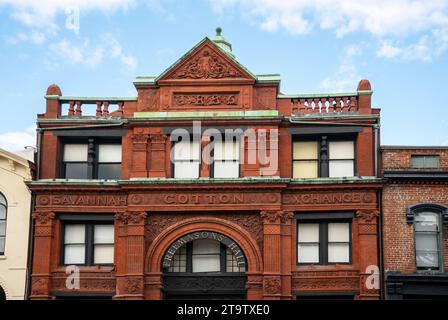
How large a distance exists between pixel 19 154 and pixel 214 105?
8857 mm

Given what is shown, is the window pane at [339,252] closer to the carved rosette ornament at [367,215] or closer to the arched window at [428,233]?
the carved rosette ornament at [367,215]

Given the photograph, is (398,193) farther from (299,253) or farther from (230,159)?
(230,159)

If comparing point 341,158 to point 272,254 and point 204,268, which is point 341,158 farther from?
point 204,268

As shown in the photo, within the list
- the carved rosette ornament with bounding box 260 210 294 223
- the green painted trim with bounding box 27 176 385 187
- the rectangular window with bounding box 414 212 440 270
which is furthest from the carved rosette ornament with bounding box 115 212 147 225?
the rectangular window with bounding box 414 212 440 270

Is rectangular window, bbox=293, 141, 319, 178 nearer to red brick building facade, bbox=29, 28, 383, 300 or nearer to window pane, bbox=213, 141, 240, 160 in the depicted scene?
red brick building facade, bbox=29, 28, 383, 300

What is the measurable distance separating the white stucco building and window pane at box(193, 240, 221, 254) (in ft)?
23.3

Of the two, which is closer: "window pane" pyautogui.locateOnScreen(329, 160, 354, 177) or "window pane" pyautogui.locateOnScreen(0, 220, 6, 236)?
"window pane" pyautogui.locateOnScreen(329, 160, 354, 177)

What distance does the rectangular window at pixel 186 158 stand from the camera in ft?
108

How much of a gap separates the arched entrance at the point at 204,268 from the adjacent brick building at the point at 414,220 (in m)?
6.08

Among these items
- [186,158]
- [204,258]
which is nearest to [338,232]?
[204,258]

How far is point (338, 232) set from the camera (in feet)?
106

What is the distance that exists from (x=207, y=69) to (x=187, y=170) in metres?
4.45

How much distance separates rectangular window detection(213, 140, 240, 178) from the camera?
3297 cm
